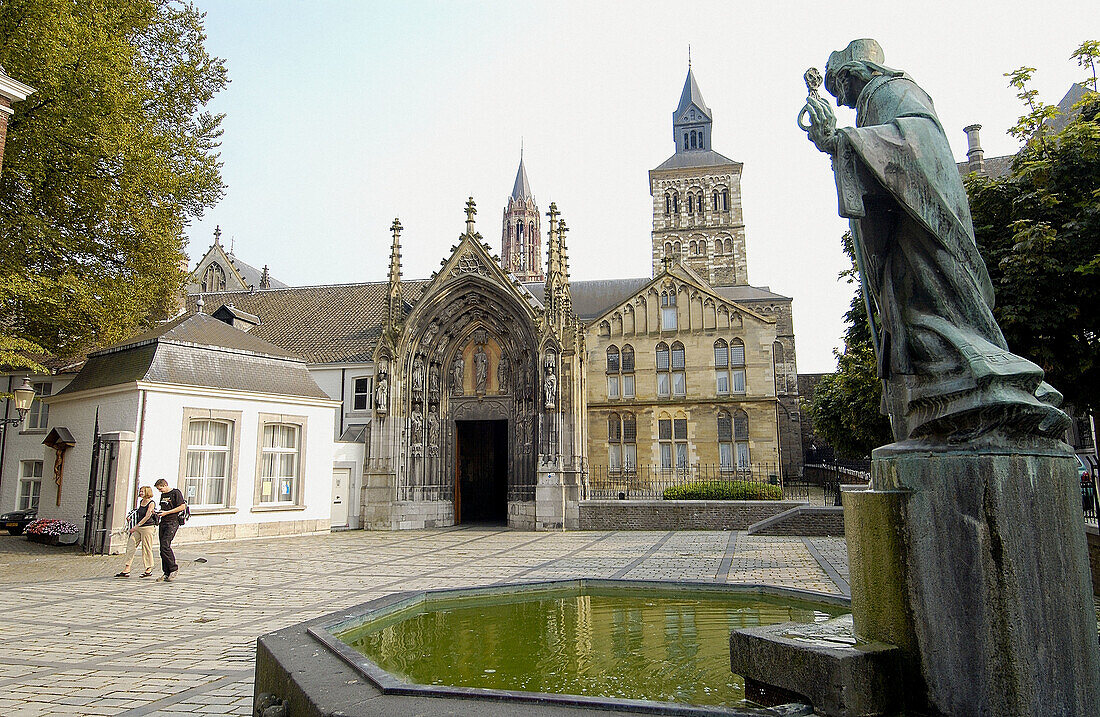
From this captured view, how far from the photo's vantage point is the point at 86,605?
9117 mm

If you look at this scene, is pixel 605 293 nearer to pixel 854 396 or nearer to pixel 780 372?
pixel 780 372

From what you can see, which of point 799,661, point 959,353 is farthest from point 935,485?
point 799,661

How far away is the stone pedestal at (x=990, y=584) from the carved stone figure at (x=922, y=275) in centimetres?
24

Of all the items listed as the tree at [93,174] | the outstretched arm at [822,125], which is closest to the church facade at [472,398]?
the tree at [93,174]

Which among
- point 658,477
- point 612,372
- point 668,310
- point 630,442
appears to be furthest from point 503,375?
point 668,310

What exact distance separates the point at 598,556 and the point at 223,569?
7401 mm

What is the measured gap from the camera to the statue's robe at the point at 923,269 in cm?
330

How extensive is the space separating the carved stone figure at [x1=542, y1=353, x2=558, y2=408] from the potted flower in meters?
13.3

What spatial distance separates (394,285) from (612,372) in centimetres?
1276

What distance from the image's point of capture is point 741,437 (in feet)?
99.3

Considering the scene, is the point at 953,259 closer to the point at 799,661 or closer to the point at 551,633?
the point at 799,661

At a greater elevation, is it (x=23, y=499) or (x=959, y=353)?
(x=959, y=353)

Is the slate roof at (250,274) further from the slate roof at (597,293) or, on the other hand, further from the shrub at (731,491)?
the shrub at (731,491)

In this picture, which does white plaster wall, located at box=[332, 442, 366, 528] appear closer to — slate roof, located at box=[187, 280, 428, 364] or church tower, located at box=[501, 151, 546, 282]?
slate roof, located at box=[187, 280, 428, 364]
